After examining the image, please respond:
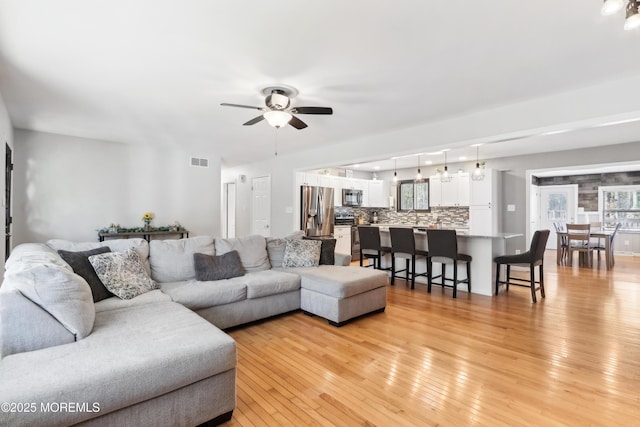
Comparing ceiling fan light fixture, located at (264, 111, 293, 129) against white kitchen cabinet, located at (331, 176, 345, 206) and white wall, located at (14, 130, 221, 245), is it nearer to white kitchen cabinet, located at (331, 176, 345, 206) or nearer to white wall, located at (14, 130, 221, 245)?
white wall, located at (14, 130, 221, 245)

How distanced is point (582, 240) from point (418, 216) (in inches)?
133

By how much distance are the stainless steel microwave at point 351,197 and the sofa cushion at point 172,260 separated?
464cm

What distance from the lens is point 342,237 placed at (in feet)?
25.0

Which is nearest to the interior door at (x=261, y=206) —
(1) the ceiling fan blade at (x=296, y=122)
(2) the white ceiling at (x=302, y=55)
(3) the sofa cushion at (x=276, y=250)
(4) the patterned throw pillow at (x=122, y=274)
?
(3) the sofa cushion at (x=276, y=250)

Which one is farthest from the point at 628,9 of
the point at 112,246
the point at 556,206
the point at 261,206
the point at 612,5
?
the point at 556,206

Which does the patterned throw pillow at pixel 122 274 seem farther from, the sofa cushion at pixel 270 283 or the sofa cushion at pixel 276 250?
the sofa cushion at pixel 276 250

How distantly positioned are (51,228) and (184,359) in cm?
485

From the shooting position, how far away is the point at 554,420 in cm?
187

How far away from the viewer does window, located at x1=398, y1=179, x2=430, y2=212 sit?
802 centimetres

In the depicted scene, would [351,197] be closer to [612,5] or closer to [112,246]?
[112,246]

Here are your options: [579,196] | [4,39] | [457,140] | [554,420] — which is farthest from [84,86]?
[579,196]

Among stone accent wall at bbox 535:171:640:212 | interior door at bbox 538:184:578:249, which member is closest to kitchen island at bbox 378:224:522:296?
interior door at bbox 538:184:578:249

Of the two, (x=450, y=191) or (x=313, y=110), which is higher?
(x=313, y=110)

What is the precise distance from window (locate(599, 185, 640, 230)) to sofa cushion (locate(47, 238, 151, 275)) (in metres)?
11.0
